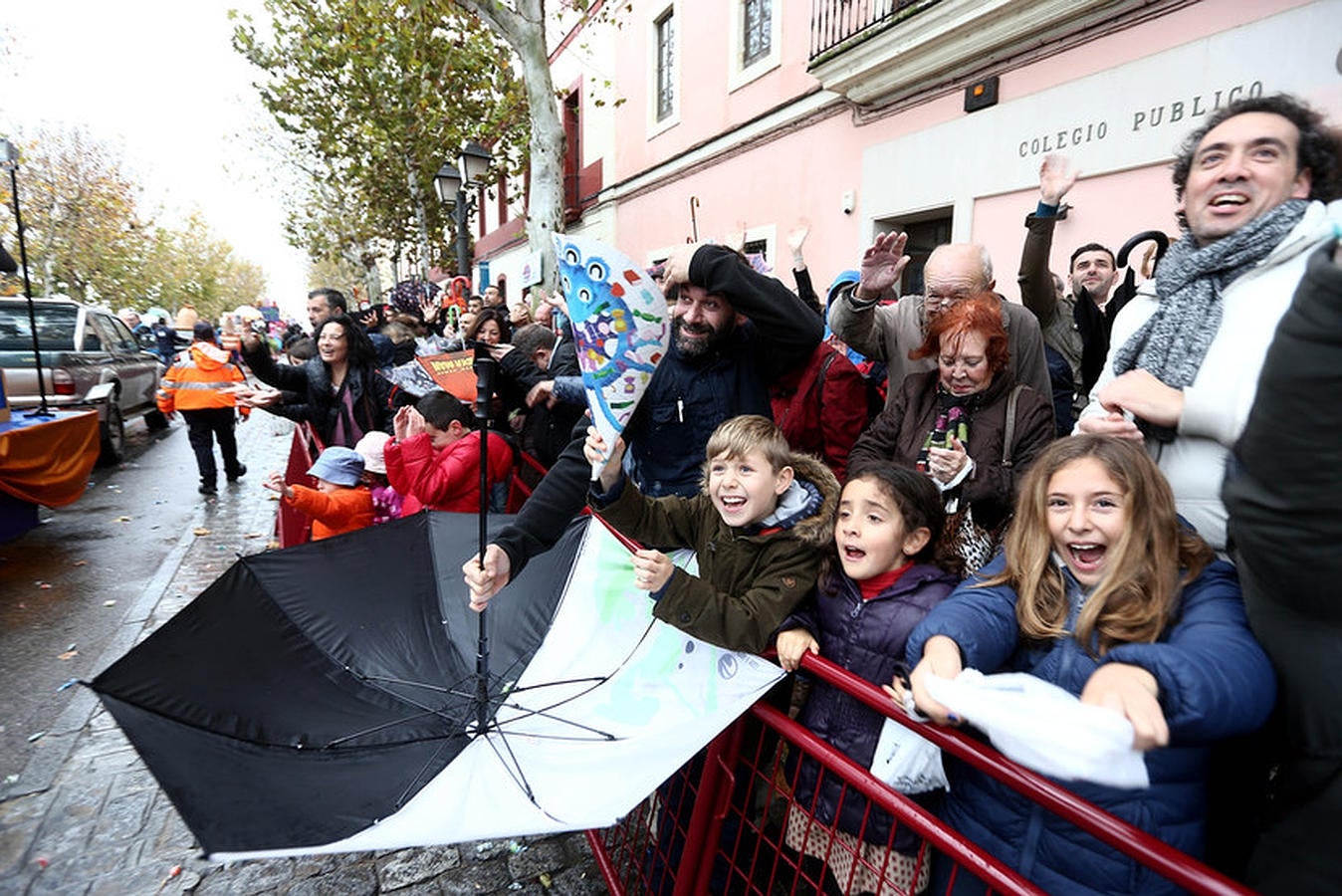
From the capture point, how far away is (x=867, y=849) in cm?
178

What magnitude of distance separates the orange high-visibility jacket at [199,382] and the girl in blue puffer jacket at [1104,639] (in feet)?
25.3

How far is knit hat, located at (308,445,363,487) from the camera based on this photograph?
3.87 metres

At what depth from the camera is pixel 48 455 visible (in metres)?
5.52

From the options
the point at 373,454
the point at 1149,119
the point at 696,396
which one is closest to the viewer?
the point at 696,396

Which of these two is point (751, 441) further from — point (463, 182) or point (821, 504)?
point (463, 182)

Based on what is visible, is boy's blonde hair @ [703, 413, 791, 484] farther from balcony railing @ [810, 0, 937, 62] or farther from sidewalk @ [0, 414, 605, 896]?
balcony railing @ [810, 0, 937, 62]

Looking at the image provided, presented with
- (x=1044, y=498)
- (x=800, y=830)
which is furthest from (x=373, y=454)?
(x=1044, y=498)

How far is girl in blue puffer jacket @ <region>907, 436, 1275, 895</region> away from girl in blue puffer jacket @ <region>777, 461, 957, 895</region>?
8.5 inches

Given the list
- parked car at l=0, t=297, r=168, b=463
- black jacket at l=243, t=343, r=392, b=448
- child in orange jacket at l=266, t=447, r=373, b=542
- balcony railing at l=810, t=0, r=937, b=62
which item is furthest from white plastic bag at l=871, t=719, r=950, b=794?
parked car at l=0, t=297, r=168, b=463

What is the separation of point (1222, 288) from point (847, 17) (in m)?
7.82

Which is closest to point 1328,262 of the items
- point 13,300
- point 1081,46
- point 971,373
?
point 971,373

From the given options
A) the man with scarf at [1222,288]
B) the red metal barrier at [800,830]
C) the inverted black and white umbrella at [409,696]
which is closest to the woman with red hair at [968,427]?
the man with scarf at [1222,288]

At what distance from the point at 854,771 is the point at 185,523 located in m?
7.35

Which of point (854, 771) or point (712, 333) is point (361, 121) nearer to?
point (712, 333)
